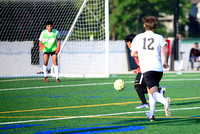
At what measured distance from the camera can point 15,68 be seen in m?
19.2

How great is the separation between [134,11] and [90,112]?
167ft

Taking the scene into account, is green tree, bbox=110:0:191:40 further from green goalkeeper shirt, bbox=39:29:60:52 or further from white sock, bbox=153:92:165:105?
white sock, bbox=153:92:165:105

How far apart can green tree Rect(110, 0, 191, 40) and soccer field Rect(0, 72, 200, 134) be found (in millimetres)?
45246

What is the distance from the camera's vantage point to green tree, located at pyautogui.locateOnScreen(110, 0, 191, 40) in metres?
56.8

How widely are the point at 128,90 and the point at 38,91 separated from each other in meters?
2.66

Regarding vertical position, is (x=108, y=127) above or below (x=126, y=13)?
below

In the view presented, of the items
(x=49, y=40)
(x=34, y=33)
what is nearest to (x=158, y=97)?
(x=49, y=40)

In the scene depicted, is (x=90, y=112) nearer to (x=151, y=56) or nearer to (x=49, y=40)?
(x=151, y=56)

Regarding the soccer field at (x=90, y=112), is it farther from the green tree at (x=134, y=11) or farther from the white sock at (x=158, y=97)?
the green tree at (x=134, y=11)

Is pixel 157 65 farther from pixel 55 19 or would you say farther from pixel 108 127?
pixel 55 19

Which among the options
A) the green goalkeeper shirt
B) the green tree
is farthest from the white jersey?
the green tree

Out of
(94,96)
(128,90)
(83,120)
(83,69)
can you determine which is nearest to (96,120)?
(83,120)

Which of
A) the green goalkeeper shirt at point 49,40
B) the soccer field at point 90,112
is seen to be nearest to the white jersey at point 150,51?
the soccer field at point 90,112

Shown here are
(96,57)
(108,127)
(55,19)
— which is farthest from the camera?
(96,57)
